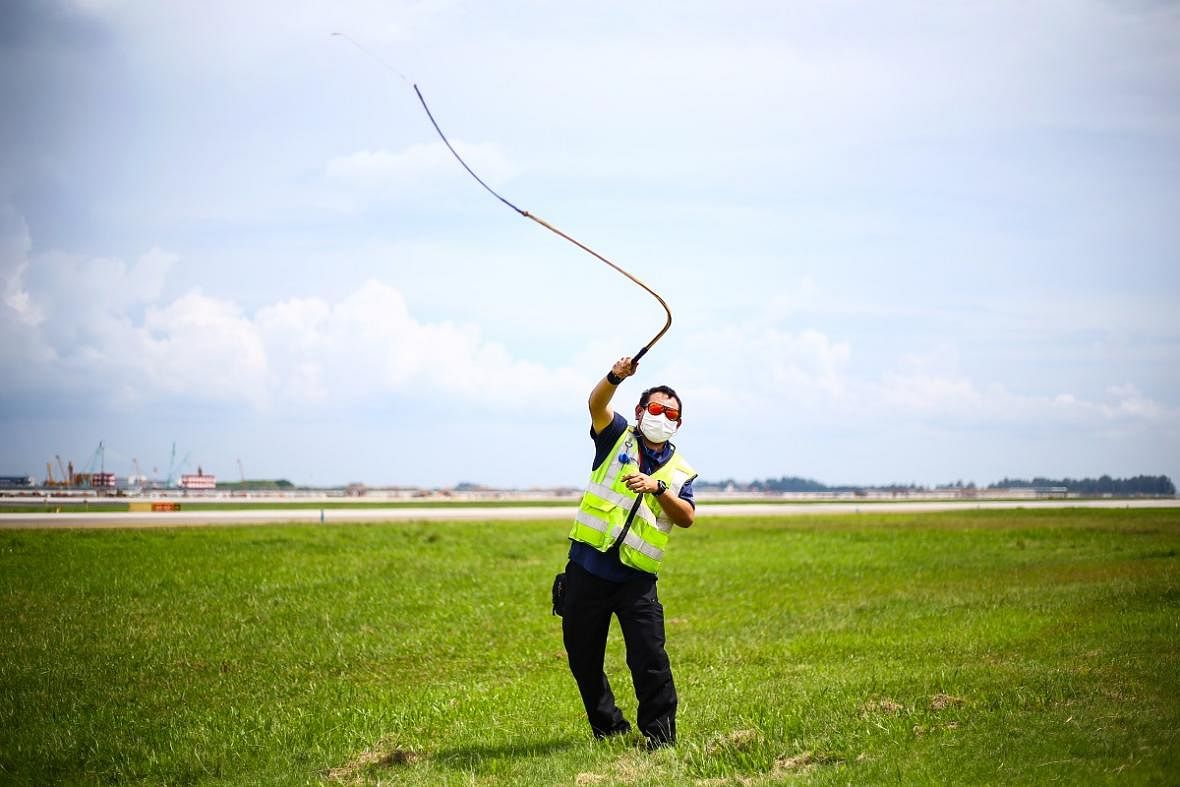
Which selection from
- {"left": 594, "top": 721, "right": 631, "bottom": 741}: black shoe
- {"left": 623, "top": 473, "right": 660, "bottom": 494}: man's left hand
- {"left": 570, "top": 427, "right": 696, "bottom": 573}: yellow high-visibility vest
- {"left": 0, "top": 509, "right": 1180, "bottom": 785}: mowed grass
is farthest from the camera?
{"left": 594, "top": 721, "right": 631, "bottom": 741}: black shoe

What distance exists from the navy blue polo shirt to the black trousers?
0.23 feet

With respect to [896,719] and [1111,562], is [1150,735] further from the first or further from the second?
[1111,562]

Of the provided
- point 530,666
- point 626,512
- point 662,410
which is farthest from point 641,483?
point 530,666

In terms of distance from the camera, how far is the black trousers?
7770 millimetres

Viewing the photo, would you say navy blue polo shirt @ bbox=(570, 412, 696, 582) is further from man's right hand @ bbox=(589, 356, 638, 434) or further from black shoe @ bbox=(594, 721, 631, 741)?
black shoe @ bbox=(594, 721, 631, 741)

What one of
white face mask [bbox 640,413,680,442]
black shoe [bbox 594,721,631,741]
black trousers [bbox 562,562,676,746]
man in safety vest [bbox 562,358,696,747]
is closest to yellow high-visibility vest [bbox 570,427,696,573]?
man in safety vest [bbox 562,358,696,747]

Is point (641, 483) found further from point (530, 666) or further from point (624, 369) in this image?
point (530, 666)

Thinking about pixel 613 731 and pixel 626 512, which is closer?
pixel 626 512

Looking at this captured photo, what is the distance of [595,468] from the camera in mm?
7938

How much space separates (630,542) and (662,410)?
39.6 inches

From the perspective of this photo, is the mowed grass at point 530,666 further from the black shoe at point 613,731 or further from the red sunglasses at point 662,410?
the red sunglasses at point 662,410

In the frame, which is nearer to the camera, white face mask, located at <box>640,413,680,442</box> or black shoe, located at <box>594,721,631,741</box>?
white face mask, located at <box>640,413,680,442</box>

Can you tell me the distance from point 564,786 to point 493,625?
10.3 m

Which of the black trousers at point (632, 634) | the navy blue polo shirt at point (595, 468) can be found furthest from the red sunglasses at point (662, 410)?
the black trousers at point (632, 634)
